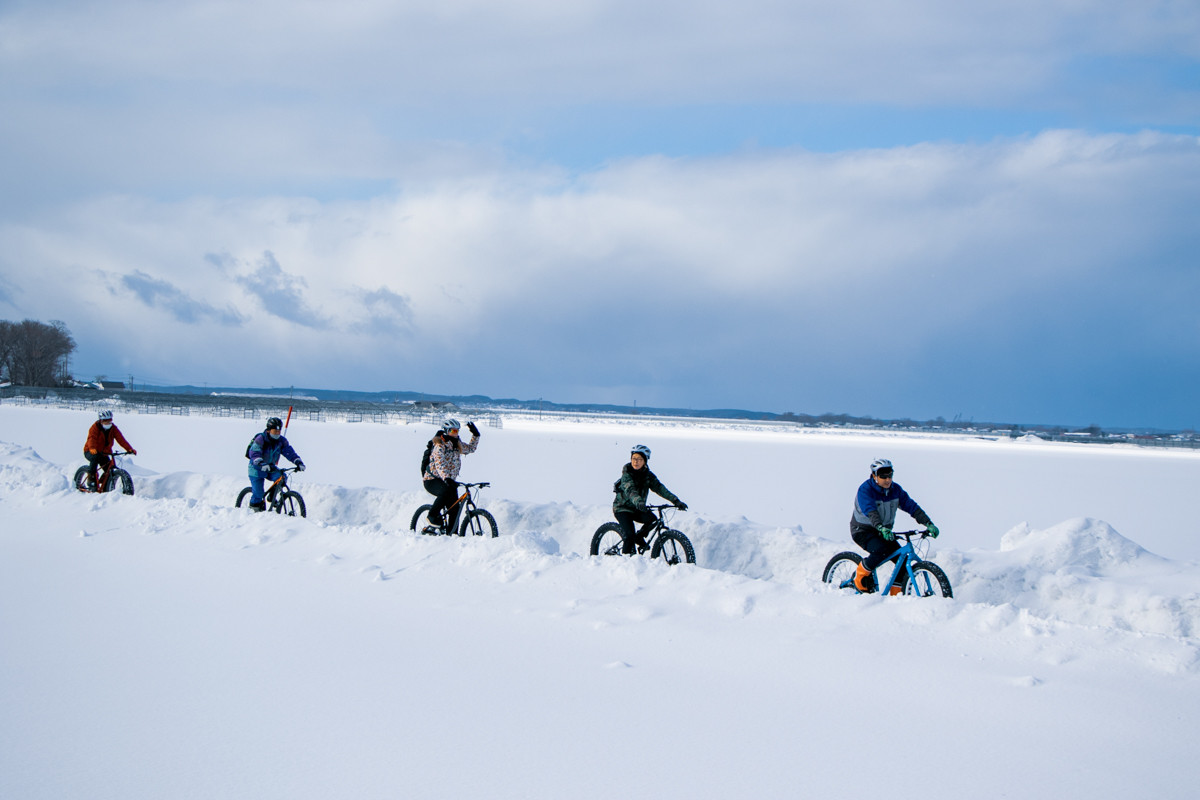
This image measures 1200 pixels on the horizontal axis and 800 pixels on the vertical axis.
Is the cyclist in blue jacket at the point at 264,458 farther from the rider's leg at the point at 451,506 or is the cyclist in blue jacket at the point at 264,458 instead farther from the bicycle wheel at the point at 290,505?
the rider's leg at the point at 451,506

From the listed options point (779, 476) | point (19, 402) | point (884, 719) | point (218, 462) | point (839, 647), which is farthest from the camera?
point (19, 402)

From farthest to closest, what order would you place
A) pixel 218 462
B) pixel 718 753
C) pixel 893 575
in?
pixel 218 462 < pixel 893 575 < pixel 718 753

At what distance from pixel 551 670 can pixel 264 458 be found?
307 inches

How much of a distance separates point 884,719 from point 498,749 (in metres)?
2.20

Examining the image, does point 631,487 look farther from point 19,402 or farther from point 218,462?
point 19,402

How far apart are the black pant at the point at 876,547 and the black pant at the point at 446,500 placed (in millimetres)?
4907

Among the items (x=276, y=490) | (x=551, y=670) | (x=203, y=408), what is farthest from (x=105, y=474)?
(x=203, y=408)

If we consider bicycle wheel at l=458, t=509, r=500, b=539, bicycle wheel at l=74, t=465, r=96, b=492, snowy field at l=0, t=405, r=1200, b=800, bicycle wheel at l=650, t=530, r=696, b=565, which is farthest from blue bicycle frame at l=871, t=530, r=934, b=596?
bicycle wheel at l=74, t=465, r=96, b=492

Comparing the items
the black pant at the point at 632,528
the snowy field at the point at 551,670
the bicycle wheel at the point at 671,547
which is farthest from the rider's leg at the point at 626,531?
the snowy field at the point at 551,670

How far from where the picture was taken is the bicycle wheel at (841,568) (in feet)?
27.6

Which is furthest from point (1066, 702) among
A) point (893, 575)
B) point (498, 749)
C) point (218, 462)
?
point (218, 462)

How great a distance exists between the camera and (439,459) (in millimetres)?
10828

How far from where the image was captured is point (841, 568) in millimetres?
8664

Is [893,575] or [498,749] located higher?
[893,575]
